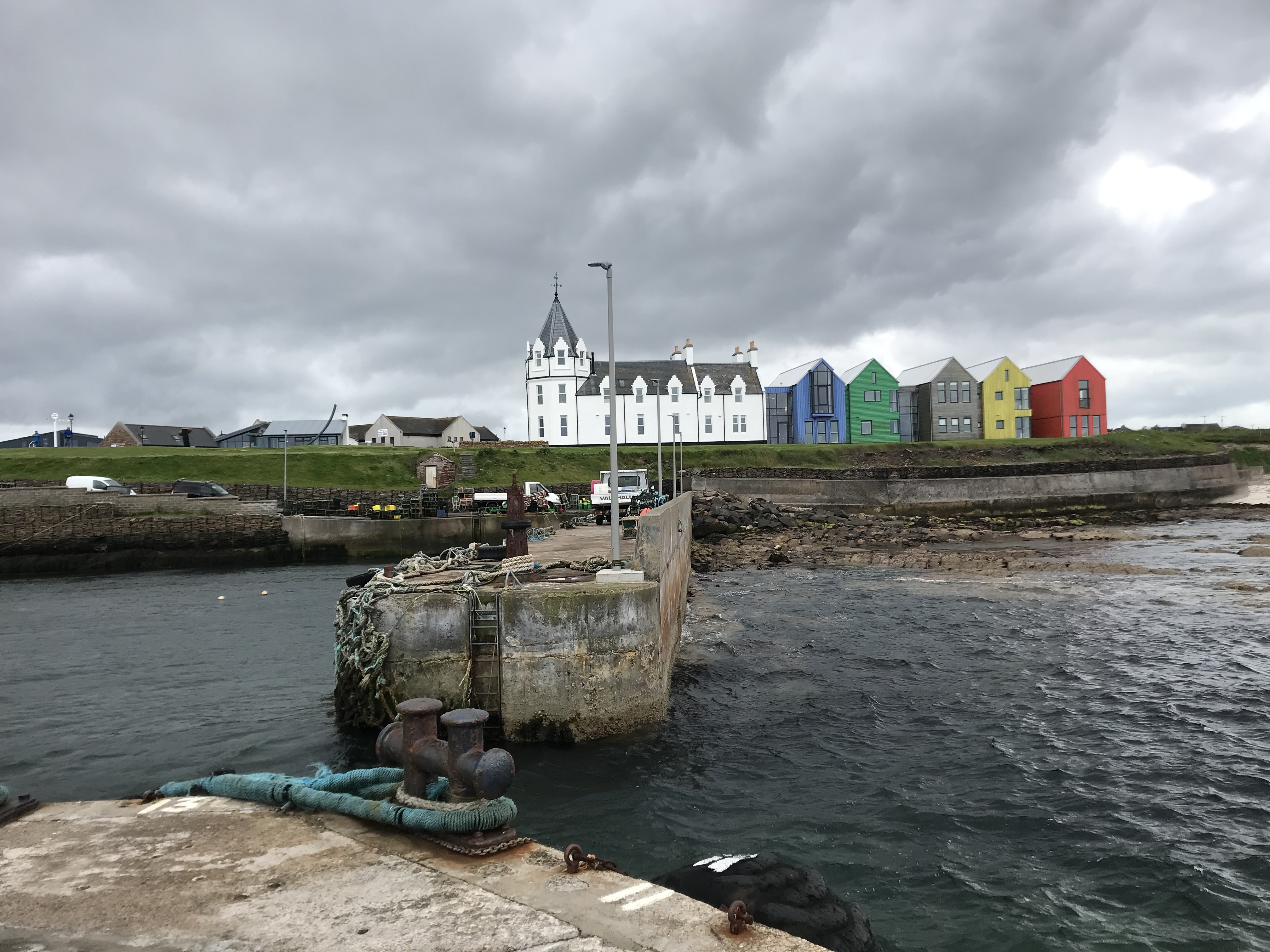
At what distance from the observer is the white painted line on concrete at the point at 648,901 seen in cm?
498

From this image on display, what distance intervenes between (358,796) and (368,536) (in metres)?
37.6

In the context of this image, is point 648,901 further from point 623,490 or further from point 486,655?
point 623,490

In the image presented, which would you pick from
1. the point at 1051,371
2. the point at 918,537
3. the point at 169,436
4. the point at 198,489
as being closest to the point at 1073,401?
the point at 1051,371

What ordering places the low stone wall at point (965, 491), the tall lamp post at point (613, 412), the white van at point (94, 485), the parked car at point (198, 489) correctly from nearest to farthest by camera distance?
1. the tall lamp post at point (613, 412)
2. the white van at point (94, 485)
3. the parked car at point (198, 489)
4. the low stone wall at point (965, 491)

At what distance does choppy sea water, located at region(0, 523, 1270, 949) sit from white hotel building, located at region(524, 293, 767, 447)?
56.6 metres

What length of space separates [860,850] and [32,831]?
7.83 m

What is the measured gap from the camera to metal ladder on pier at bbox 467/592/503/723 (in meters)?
11.8

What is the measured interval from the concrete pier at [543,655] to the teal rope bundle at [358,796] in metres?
3.91

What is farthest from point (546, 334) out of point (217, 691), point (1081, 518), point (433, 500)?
point (217, 691)

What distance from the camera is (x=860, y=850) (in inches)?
341

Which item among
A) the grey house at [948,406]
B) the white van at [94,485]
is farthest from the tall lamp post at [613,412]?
the grey house at [948,406]

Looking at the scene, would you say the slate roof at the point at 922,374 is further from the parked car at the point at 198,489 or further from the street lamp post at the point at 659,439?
the parked car at the point at 198,489

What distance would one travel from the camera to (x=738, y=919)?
4648mm

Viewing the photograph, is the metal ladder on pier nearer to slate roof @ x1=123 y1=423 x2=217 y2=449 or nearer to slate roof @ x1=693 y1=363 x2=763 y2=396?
slate roof @ x1=693 y1=363 x2=763 y2=396
